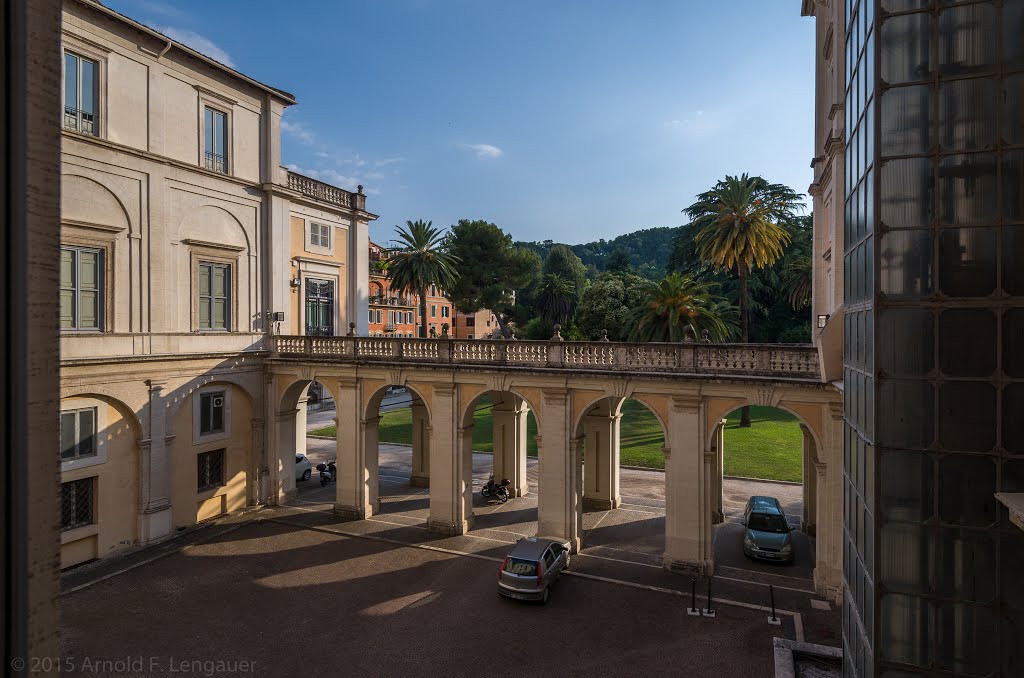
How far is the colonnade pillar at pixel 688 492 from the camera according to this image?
1847 centimetres

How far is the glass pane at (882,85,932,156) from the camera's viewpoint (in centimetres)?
805

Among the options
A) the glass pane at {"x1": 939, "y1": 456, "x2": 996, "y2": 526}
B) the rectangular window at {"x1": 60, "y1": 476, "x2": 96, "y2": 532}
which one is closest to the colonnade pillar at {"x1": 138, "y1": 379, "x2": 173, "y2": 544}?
the rectangular window at {"x1": 60, "y1": 476, "x2": 96, "y2": 532}

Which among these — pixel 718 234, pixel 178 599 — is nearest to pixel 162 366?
pixel 178 599

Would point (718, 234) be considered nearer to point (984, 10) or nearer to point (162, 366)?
point (984, 10)

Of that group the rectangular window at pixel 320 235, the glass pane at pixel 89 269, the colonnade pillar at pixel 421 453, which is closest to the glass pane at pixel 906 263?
the glass pane at pixel 89 269

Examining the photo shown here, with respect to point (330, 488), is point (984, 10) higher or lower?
higher

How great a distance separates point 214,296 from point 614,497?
2071 cm

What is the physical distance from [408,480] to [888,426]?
1040 inches

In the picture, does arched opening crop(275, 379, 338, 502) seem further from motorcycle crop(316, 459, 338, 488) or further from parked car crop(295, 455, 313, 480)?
motorcycle crop(316, 459, 338, 488)

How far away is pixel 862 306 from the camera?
924 centimetres

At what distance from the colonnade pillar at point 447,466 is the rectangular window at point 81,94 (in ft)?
51.8

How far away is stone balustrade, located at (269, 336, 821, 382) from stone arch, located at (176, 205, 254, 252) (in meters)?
4.99

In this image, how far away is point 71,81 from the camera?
18594 mm

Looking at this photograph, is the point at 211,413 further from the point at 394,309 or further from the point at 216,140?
the point at 394,309
